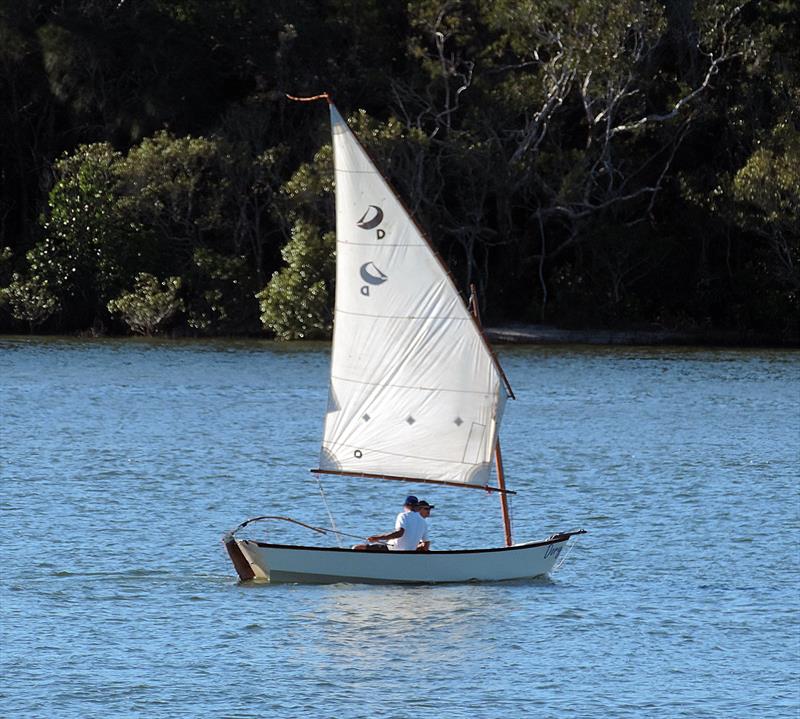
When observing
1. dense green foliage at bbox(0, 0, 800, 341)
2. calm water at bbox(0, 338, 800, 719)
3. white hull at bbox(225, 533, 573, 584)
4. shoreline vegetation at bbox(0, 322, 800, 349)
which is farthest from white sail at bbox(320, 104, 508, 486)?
shoreline vegetation at bbox(0, 322, 800, 349)

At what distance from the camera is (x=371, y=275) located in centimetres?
2834

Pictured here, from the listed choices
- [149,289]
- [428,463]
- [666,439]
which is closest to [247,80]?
[149,289]

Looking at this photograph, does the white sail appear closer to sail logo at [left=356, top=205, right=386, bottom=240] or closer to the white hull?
sail logo at [left=356, top=205, right=386, bottom=240]

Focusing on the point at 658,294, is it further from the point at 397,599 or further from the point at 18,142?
the point at 397,599

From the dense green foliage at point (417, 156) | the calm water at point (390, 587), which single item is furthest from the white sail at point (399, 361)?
the dense green foliage at point (417, 156)

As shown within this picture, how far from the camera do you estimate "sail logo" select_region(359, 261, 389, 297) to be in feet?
92.8

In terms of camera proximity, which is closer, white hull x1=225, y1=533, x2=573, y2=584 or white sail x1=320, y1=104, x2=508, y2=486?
white hull x1=225, y1=533, x2=573, y2=584

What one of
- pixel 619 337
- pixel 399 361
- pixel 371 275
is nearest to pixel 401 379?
pixel 399 361

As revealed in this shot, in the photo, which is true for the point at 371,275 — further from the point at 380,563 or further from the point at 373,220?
the point at 380,563

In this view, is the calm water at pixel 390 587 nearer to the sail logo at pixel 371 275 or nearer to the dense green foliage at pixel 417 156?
the sail logo at pixel 371 275

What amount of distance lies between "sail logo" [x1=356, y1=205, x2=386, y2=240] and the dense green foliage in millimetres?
52611

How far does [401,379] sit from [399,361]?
0.93ft

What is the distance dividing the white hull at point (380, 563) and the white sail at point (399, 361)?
1.45 m

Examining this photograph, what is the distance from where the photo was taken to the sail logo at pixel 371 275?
2830 centimetres
